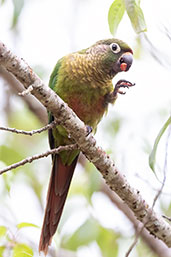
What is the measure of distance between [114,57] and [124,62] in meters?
0.09

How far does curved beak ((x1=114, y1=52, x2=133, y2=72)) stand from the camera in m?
3.11

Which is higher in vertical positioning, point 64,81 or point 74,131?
point 64,81

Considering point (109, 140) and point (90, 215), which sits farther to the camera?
point (109, 140)

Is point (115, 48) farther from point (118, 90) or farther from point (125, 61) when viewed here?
point (118, 90)

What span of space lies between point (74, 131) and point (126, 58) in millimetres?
893

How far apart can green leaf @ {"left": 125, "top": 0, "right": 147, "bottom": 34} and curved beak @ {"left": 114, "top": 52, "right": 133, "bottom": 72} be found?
3.24 ft

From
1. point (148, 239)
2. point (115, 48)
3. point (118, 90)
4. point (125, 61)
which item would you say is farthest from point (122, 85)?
point (148, 239)

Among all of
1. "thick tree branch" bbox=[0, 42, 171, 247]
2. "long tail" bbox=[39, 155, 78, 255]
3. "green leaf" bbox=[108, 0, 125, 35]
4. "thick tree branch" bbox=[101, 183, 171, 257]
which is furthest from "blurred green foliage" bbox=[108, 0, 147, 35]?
"thick tree branch" bbox=[101, 183, 171, 257]

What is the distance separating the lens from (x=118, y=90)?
299 cm

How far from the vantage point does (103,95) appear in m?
3.04

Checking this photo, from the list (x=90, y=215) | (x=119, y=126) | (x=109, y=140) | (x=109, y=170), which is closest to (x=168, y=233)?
(x=109, y=170)

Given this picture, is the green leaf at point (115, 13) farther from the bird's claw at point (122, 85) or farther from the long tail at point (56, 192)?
the long tail at point (56, 192)

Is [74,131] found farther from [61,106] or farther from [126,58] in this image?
[126,58]

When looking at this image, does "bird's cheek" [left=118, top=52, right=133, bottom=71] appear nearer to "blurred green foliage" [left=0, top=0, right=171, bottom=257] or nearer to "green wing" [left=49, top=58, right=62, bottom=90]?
"blurred green foliage" [left=0, top=0, right=171, bottom=257]
